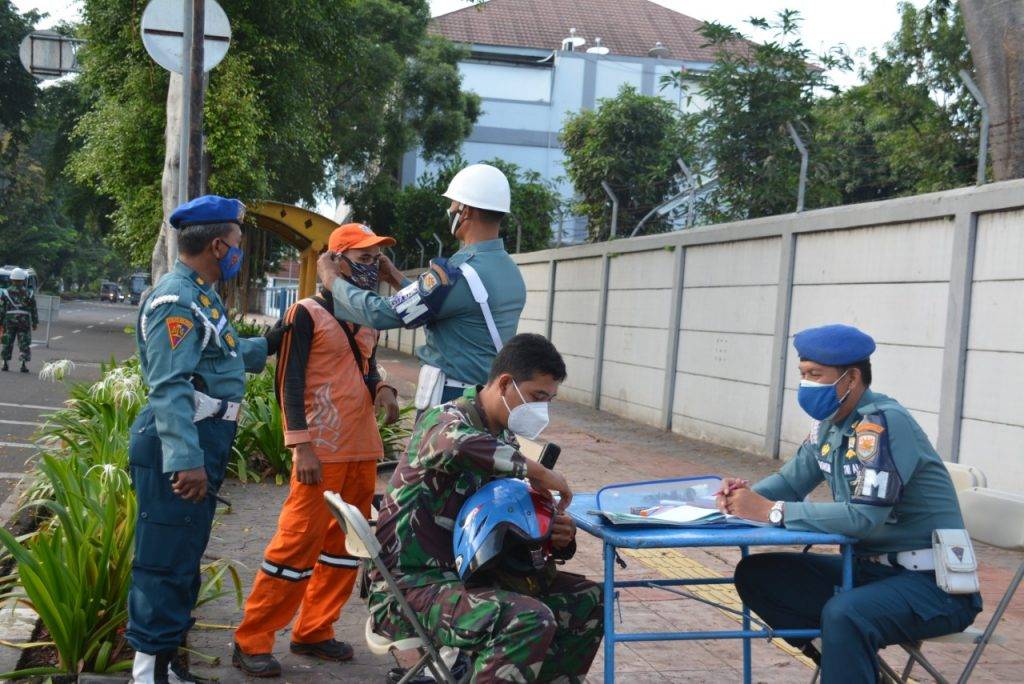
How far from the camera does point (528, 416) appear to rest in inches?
142

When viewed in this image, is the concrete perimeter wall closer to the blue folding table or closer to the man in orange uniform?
the blue folding table

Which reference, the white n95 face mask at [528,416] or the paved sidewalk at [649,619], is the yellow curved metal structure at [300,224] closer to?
the paved sidewalk at [649,619]

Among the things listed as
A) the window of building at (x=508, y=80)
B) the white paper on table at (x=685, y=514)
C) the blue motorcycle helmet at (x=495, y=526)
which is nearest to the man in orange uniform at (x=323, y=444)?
the blue motorcycle helmet at (x=495, y=526)

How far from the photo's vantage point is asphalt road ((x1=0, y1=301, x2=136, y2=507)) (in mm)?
10398

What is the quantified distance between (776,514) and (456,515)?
39.5 inches

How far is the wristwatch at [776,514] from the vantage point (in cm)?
376

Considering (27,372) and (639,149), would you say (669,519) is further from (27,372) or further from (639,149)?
(639,149)

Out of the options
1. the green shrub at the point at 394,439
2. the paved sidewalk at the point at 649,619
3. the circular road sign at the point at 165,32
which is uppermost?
the circular road sign at the point at 165,32

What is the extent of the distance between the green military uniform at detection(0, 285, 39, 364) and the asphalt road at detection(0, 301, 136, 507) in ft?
1.28

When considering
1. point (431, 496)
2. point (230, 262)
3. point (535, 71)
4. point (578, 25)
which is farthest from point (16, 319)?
point (578, 25)

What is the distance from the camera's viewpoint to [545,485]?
12.0ft

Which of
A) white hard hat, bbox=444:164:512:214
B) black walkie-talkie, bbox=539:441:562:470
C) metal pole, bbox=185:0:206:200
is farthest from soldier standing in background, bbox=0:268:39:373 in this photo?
black walkie-talkie, bbox=539:441:562:470

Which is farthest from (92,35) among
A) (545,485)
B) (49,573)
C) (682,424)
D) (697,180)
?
(545,485)

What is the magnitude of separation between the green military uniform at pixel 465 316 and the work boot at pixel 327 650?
1223 mm
